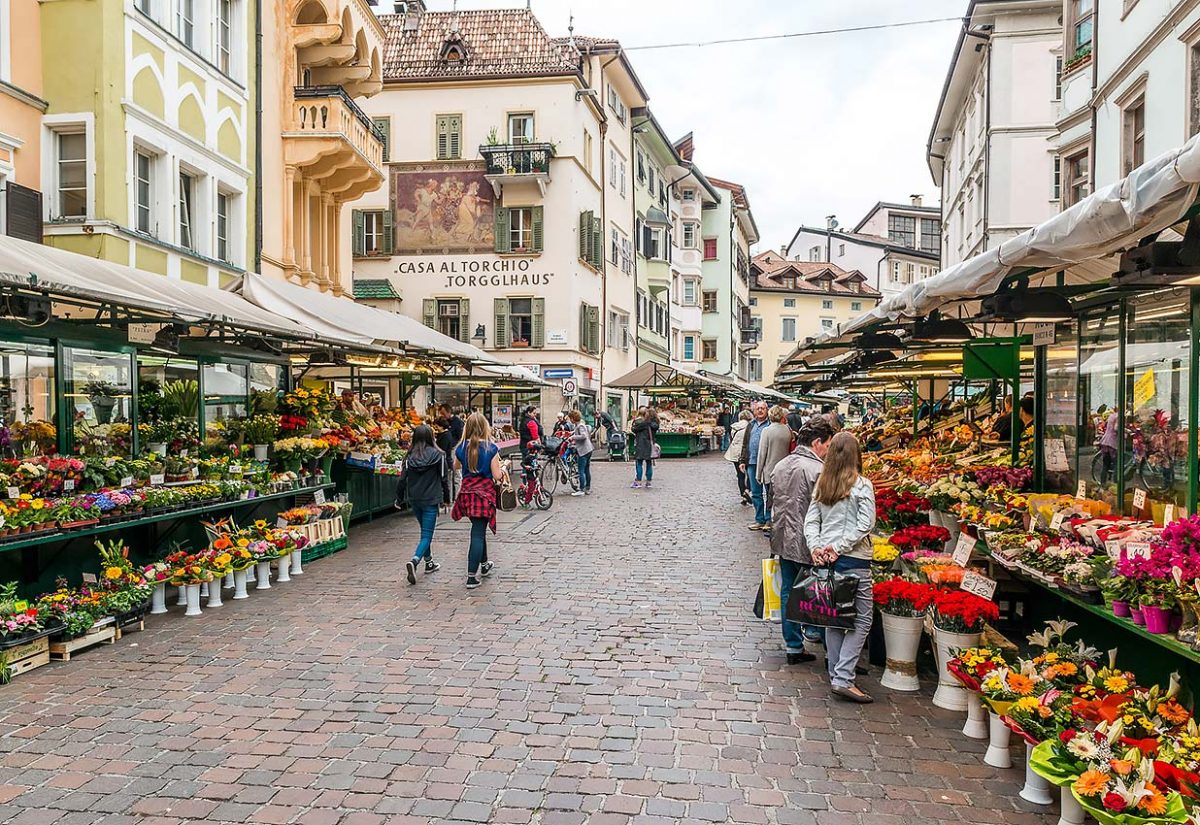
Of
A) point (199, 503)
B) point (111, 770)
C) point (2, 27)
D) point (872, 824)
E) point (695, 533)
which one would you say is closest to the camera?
point (872, 824)

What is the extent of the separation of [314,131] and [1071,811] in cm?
1684

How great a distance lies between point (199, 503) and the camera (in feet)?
31.7

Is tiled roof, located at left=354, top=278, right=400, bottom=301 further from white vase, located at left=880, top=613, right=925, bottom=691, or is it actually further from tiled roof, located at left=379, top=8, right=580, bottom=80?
white vase, located at left=880, top=613, right=925, bottom=691

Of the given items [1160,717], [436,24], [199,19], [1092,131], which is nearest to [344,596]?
[1160,717]

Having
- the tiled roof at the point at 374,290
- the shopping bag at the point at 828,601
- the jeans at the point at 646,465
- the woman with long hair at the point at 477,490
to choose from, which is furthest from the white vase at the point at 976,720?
the tiled roof at the point at 374,290

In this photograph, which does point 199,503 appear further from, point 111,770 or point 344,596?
point 111,770

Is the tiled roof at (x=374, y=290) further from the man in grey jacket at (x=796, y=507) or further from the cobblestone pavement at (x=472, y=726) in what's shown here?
the man in grey jacket at (x=796, y=507)

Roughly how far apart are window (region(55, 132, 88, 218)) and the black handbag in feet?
36.0

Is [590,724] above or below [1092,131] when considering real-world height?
below

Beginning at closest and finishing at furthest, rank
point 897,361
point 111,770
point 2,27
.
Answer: point 111,770 < point 2,27 < point 897,361

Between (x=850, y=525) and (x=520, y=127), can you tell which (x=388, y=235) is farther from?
(x=850, y=525)

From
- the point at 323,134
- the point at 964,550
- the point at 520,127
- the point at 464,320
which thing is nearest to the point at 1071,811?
the point at 964,550

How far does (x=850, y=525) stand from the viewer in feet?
20.2

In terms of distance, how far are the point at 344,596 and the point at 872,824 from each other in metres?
6.23
